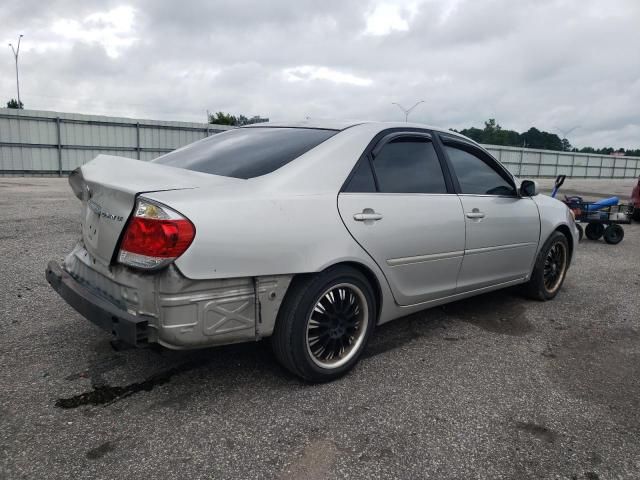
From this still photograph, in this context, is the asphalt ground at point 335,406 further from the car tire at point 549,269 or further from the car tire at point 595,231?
the car tire at point 595,231

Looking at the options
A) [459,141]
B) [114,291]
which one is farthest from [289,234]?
[459,141]

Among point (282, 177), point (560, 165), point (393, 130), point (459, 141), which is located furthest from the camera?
point (560, 165)

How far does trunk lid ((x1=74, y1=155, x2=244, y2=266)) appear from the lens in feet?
8.11

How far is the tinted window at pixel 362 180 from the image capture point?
9.75 feet

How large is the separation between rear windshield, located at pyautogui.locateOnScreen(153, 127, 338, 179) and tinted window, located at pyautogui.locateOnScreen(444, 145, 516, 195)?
3.73 feet

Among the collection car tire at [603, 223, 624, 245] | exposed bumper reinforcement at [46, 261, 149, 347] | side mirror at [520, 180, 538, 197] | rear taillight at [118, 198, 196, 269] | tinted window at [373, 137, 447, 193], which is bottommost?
car tire at [603, 223, 624, 245]

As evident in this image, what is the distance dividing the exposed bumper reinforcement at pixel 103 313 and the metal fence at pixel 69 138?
832 inches

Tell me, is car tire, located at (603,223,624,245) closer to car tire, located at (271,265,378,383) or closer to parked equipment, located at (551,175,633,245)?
parked equipment, located at (551,175,633,245)

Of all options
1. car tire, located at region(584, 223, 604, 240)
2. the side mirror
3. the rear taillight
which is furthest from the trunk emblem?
car tire, located at region(584, 223, 604, 240)

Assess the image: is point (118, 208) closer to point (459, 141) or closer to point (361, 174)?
point (361, 174)

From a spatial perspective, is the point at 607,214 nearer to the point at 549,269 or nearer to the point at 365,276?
the point at 549,269

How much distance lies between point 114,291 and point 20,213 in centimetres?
759

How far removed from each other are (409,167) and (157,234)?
71.8 inches

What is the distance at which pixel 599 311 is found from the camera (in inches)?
180
